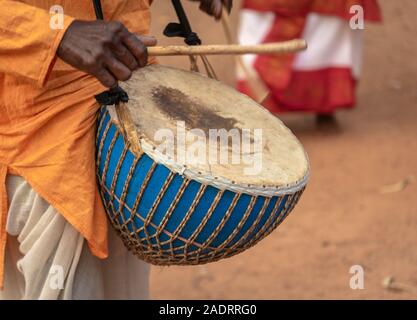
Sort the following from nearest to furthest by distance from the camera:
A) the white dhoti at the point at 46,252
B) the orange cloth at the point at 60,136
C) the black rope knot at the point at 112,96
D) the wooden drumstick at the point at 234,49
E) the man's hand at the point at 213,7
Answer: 1. the wooden drumstick at the point at 234,49
2. the black rope knot at the point at 112,96
3. the orange cloth at the point at 60,136
4. the white dhoti at the point at 46,252
5. the man's hand at the point at 213,7

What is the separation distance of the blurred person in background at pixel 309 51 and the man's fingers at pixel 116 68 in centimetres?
337

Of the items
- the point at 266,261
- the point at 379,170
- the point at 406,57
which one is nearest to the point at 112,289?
the point at 266,261

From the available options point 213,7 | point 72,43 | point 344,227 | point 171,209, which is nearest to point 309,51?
point 344,227

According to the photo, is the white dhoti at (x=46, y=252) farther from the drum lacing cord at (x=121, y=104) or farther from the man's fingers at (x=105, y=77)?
the man's fingers at (x=105, y=77)

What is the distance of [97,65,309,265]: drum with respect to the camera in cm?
243

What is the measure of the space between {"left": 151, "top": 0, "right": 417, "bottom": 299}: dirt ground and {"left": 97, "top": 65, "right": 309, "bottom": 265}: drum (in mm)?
1253

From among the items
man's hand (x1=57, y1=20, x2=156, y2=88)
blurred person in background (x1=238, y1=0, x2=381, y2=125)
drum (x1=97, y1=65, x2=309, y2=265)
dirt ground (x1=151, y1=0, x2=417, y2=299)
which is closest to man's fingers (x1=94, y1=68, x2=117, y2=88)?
man's hand (x1=57, y1=20, x2=156, y2=88)

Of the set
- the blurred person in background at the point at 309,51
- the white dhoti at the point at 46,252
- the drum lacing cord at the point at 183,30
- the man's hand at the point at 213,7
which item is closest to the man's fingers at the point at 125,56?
the drum lacing cord at the point at 183,30

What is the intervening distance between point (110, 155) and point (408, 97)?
14.2ft

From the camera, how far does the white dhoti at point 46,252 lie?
267cm

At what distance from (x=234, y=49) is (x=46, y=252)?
0.81m

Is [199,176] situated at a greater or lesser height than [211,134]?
lesser

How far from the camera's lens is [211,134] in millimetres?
2582

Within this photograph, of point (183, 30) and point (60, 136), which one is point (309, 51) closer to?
point (183, 30)
